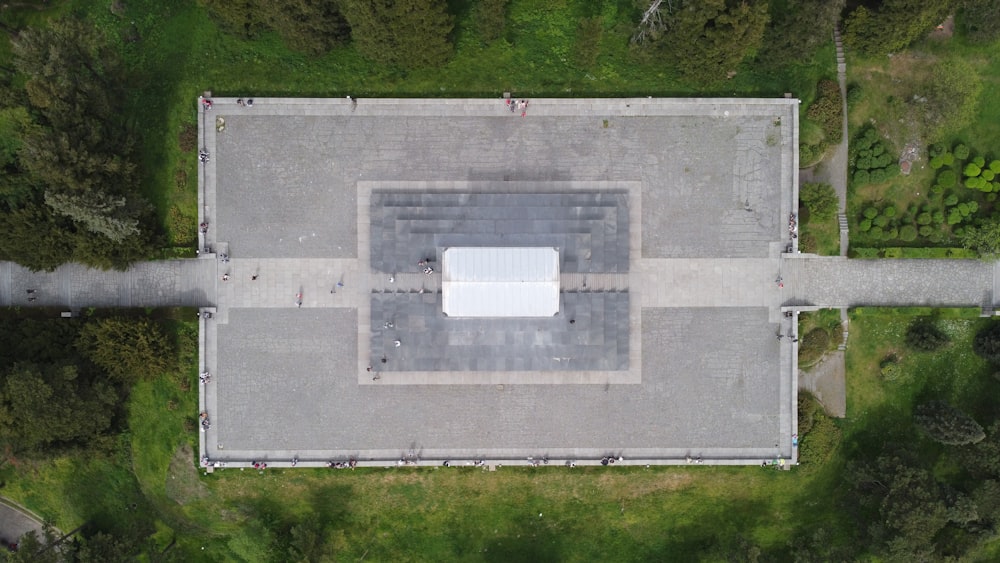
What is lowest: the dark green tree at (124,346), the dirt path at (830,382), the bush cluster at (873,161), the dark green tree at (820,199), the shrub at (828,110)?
the dirt path at (830,382)

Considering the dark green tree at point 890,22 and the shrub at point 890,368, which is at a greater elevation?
the dark green tree at point 890,22

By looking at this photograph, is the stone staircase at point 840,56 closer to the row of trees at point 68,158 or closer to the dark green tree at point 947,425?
the dark green tree at point 947,425

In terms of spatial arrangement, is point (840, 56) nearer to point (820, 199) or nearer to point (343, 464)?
point (820, 199)

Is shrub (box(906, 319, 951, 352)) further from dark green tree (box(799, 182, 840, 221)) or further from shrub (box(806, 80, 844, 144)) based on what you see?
shrub (box(806, 80, 844, 144))

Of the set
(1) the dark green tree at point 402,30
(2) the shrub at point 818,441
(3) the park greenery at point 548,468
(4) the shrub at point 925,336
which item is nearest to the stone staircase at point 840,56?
(3) the park greenery at point 548,468

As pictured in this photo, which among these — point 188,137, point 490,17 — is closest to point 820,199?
point 490,17

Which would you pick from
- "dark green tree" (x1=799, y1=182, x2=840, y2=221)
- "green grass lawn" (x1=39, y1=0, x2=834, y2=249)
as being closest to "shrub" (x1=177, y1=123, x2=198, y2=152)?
"green grass lawn" (x1=39, y1=0, x2=834, y2=249)

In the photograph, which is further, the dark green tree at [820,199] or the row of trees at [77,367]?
the dark green tree at [820,199]
